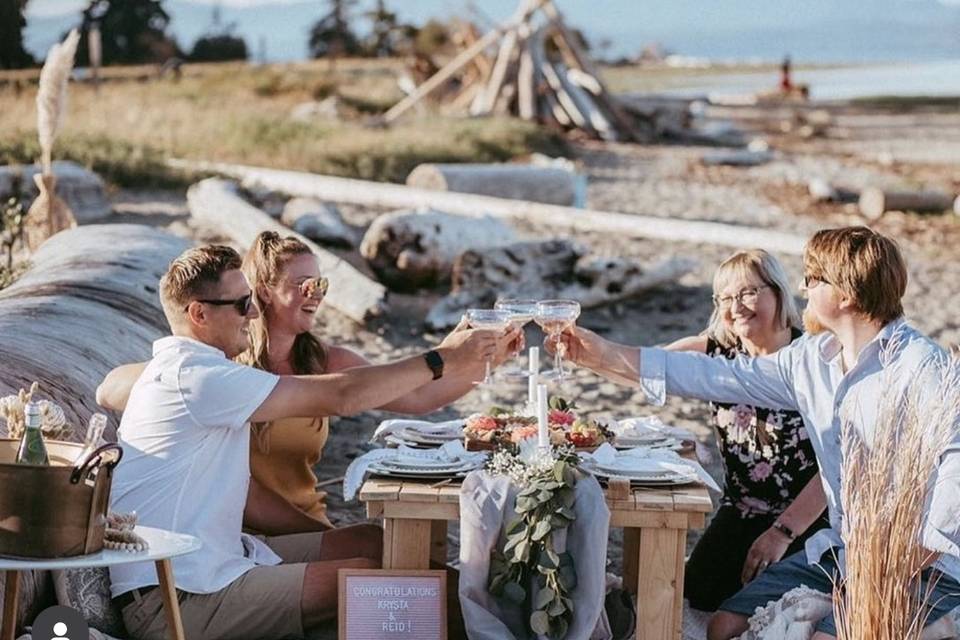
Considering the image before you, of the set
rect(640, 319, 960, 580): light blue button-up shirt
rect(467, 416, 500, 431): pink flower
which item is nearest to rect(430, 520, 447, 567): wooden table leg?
rect(467, 416, 500, 431): pink flower

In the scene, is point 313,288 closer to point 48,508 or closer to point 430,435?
point 430,435

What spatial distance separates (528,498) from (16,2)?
7.36 m

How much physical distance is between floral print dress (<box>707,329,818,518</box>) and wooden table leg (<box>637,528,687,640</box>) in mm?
1196

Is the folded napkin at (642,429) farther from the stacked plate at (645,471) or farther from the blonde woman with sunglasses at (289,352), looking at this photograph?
the blonde woman with sunglasses at (289,352)

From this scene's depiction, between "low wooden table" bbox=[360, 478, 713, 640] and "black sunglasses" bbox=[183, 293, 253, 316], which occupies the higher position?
"black sunglasses" bbox=[183, 293, 253, 316]

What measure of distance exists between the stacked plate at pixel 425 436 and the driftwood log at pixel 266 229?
12.6 ft

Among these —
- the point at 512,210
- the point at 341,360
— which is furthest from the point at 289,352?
the point at 512,210

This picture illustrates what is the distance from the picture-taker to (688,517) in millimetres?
4727

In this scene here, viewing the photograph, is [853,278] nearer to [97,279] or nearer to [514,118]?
[97,279]

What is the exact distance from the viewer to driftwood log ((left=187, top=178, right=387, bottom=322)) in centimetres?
1076

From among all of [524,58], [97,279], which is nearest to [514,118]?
[524,58]

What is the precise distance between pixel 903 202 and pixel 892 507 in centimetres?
1414

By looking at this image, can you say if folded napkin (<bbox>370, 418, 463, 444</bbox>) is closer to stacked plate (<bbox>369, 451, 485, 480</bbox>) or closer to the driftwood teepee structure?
stacked plate (<bbox>369, 451, 485, 480</bbox>)

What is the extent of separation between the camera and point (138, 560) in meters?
3.99
